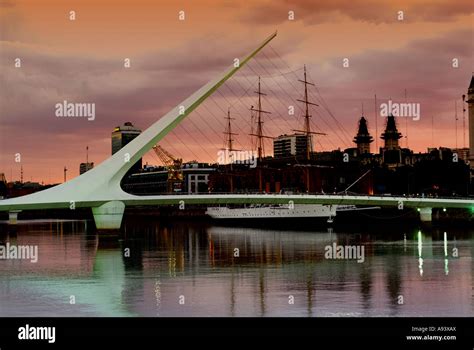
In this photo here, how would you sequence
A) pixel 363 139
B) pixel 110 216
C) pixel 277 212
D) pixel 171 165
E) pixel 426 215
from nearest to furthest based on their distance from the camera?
pixel 110 216 → pixel 426 215 → pixel 277 212 → pixel 171 165 → pixel 363 139

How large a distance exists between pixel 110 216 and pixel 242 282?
23292 millimetres

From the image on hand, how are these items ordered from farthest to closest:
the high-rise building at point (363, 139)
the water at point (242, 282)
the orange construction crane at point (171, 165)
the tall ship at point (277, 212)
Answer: the high-rise building at point (363, 139), the orange construction crane at point (171, 165), the tall ship at point (277, 212), the water at point (242, 282)

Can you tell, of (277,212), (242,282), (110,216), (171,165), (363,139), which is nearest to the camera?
A: (242,282)

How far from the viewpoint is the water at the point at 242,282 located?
1733cm

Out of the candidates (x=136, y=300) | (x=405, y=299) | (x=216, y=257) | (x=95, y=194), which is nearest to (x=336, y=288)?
(x=405, y=299)

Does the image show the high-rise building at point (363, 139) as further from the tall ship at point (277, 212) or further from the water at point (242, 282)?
the water at point (242, 282)

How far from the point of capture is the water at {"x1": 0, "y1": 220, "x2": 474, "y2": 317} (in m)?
17.3

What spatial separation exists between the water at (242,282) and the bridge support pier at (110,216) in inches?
282

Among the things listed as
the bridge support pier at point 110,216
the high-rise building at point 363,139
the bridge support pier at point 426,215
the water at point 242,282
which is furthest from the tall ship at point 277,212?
the high-rise building at point 363,139

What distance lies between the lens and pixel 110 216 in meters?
44.7

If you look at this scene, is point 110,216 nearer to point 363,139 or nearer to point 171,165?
point 171,165

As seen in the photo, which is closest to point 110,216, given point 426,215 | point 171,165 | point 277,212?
point 426,215

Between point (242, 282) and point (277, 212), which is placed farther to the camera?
point (277, 212)
